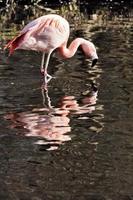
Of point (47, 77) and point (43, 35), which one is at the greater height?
point (43, 35)

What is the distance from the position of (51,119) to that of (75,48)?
3.76 m

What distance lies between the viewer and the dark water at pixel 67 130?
5.87 m

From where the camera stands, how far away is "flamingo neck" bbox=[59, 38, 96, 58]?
11911 millimetres

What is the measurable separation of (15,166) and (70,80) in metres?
4.99

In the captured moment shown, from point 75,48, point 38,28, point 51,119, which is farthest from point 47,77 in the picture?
point 51,119

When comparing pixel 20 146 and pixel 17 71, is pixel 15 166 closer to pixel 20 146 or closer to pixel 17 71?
pixel 20 146

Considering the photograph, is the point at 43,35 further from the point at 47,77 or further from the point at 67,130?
the point at 67,130

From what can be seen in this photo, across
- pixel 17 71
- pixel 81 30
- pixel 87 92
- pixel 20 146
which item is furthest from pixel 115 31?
pixel 20 146

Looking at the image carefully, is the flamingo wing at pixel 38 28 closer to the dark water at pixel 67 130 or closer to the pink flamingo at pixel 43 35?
the pink flamingo at pixel 43 35

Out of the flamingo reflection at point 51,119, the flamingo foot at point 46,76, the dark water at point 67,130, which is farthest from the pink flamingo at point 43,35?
the flamingo reflection at point 51,119

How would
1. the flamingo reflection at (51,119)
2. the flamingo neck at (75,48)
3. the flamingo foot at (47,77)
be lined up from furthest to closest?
the flamingo neck at (75,48), the flamingo foot at (47,77), the flamingo reflection at (51,119)

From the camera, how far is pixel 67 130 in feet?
25.7

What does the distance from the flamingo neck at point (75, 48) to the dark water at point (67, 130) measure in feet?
1.25

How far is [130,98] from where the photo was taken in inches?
380
